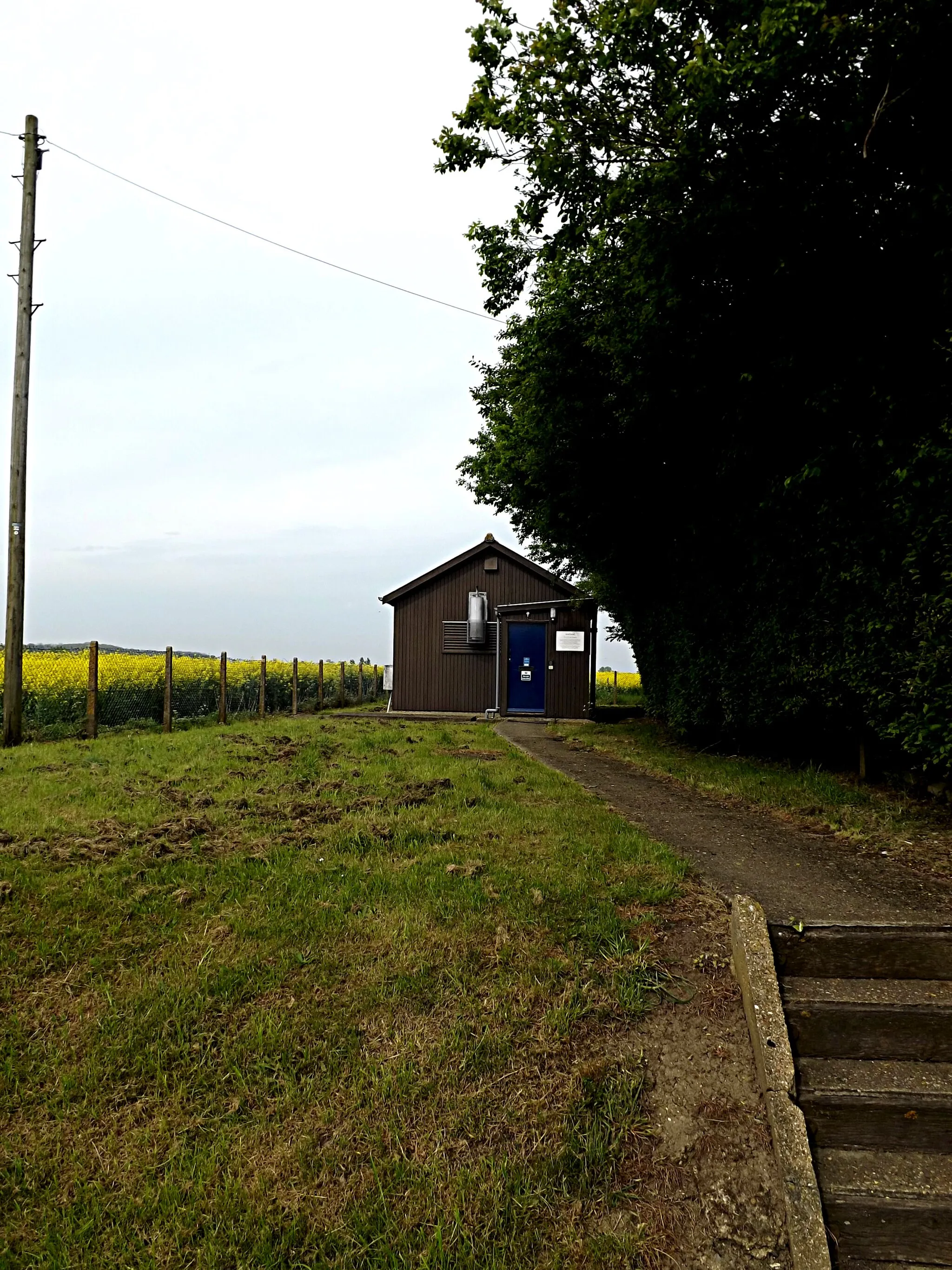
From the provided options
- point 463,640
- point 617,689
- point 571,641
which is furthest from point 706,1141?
point 617,689

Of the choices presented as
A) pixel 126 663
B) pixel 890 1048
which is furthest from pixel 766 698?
pixel 126 663

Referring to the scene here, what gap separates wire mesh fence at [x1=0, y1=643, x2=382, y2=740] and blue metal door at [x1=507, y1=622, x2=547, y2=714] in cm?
593

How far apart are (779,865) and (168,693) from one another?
11408 mm

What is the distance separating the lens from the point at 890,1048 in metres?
3.37

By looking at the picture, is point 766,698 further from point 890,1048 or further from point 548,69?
point 548,69

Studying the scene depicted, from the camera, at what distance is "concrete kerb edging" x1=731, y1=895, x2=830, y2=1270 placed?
8.46ft

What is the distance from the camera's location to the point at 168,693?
44.7ft

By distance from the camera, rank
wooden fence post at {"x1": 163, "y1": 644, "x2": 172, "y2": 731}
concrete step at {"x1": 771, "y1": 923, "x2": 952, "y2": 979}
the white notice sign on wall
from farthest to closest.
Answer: the white notice sign on wall, wooden fence post at {"x1": 163, "y1": 644, "x2": 172, "y2": 731}, concrete step at {"x1": 771, "y1": 923, "x2": 952, "y2": 979}

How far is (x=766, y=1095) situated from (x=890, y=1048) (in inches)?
→ 28.8

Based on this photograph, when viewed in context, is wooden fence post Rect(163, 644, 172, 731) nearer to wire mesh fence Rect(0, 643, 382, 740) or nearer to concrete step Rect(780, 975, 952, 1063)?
wire mesh fence Rect(0, 643, 382, 740)

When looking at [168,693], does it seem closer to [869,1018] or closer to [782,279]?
[782,279]

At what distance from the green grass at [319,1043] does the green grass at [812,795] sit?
7.23 ft

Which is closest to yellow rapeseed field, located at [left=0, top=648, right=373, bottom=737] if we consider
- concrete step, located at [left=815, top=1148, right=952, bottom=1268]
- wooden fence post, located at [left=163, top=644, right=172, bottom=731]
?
wooden fence post, located at [left=163, top=644, right=172, bottom=731]

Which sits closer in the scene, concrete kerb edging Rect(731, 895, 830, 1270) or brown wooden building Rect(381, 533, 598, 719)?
concrete kerb edging Rect(731, 895, 830, 1270)
